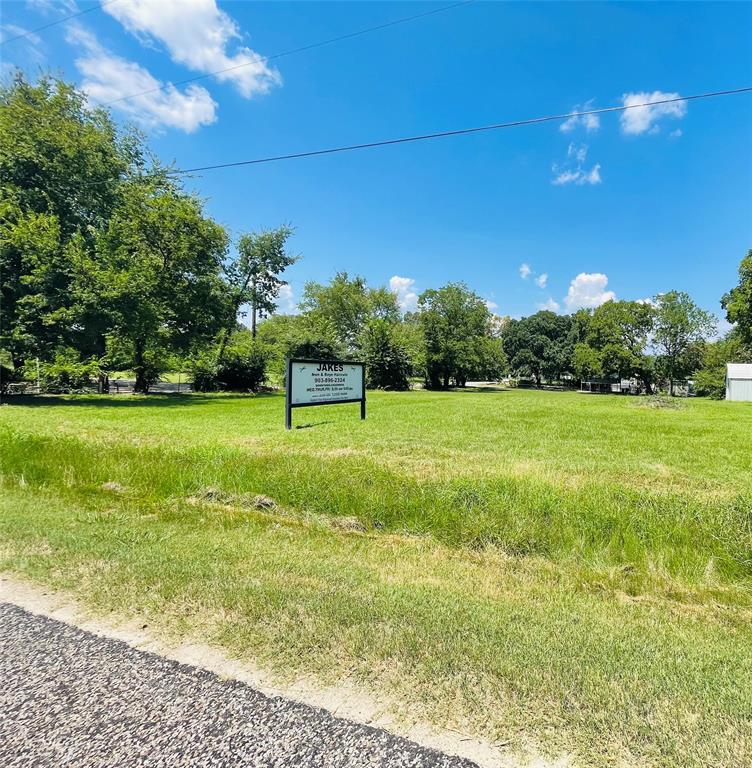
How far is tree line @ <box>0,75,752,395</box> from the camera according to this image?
59.1 ft

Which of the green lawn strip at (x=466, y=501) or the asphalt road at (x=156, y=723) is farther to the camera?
the green lawn strip at (x=466, y=501)

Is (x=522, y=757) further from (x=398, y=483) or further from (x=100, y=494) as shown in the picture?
(x=100, y=494)

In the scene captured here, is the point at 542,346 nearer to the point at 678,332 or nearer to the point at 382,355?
the point at 678,332

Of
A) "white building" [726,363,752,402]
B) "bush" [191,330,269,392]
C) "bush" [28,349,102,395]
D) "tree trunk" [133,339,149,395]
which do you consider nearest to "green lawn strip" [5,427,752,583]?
"bush" [28,349,102,395]

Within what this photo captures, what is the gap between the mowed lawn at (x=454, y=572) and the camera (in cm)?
183

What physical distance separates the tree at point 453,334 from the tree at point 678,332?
736 inches

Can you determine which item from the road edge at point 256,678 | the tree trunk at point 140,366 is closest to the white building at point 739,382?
the road edge at point 256,678

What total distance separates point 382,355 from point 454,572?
34.8 metres

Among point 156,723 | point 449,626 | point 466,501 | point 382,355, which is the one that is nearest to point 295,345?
point 382,355

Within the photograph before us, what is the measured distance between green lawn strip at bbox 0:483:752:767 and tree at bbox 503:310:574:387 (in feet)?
198

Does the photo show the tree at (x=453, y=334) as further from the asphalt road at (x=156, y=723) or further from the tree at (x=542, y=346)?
the asphalt road at (x=156, y=723)

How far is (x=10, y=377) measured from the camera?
738 inches

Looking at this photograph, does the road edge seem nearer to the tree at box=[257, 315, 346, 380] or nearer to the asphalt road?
the asphalt road

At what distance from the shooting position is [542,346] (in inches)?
2403
